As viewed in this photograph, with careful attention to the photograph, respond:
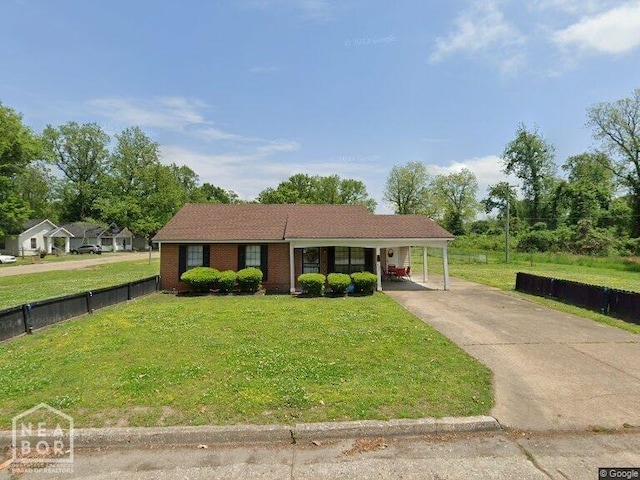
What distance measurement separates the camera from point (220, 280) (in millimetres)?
15797

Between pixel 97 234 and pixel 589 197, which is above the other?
pixel 589 197

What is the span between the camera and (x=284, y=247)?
1748cm

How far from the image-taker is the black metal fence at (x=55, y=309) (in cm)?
879

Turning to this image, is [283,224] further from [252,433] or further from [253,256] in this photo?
[252,433]

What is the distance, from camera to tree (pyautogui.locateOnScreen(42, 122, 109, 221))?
6159 centimetres

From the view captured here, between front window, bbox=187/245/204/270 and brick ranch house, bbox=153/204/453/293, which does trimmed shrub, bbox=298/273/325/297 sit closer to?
brick ranch house, bbox=153/204/453/293

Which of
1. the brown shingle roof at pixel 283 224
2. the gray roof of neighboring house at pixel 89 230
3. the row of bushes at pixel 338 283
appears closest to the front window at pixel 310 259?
the brown shingle roof at pixel 283 224

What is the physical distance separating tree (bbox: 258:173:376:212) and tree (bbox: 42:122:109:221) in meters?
28.6

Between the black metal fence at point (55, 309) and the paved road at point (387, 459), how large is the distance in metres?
6.57

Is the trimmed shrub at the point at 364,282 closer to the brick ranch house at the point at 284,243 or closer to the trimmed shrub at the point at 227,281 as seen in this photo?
the brick ranch house at the point at 284,243

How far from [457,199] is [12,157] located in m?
64.0

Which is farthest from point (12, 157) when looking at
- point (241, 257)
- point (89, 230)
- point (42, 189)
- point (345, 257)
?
point (345, 257)

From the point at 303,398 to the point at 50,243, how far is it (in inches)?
2224

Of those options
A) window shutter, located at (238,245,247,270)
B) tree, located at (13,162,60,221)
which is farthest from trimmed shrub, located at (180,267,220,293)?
tree, located at (13,162,60,221)
